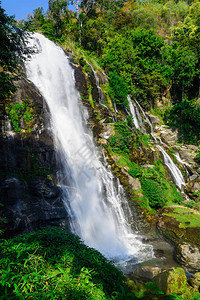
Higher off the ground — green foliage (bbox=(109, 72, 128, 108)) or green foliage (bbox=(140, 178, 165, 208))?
green foliage (bbox=(109, 72, 128, 108))

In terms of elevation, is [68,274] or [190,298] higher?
[68,274]

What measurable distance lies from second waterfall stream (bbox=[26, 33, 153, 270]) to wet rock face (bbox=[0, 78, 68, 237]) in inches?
31.3

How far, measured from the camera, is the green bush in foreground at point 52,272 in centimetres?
202

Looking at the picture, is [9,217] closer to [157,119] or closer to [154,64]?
[157,119]

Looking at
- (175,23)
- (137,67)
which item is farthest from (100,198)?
(175,23)

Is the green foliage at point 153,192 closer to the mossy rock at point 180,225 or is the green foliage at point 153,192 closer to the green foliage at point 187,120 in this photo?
the mossy rock at point 180,225

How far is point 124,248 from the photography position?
8977 mm

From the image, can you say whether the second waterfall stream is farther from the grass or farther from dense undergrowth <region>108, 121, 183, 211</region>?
the grass

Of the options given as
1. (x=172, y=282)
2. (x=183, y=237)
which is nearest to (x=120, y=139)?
(x=183, y=237)

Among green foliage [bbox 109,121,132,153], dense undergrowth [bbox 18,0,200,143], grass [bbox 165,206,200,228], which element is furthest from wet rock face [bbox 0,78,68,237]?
dense undergrowth [bbox 18,0,200,143]

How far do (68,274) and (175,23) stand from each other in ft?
192

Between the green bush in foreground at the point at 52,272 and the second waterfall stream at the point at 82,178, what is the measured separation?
5.79m

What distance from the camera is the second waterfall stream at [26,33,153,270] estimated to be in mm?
9217

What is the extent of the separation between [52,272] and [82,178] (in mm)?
9529
